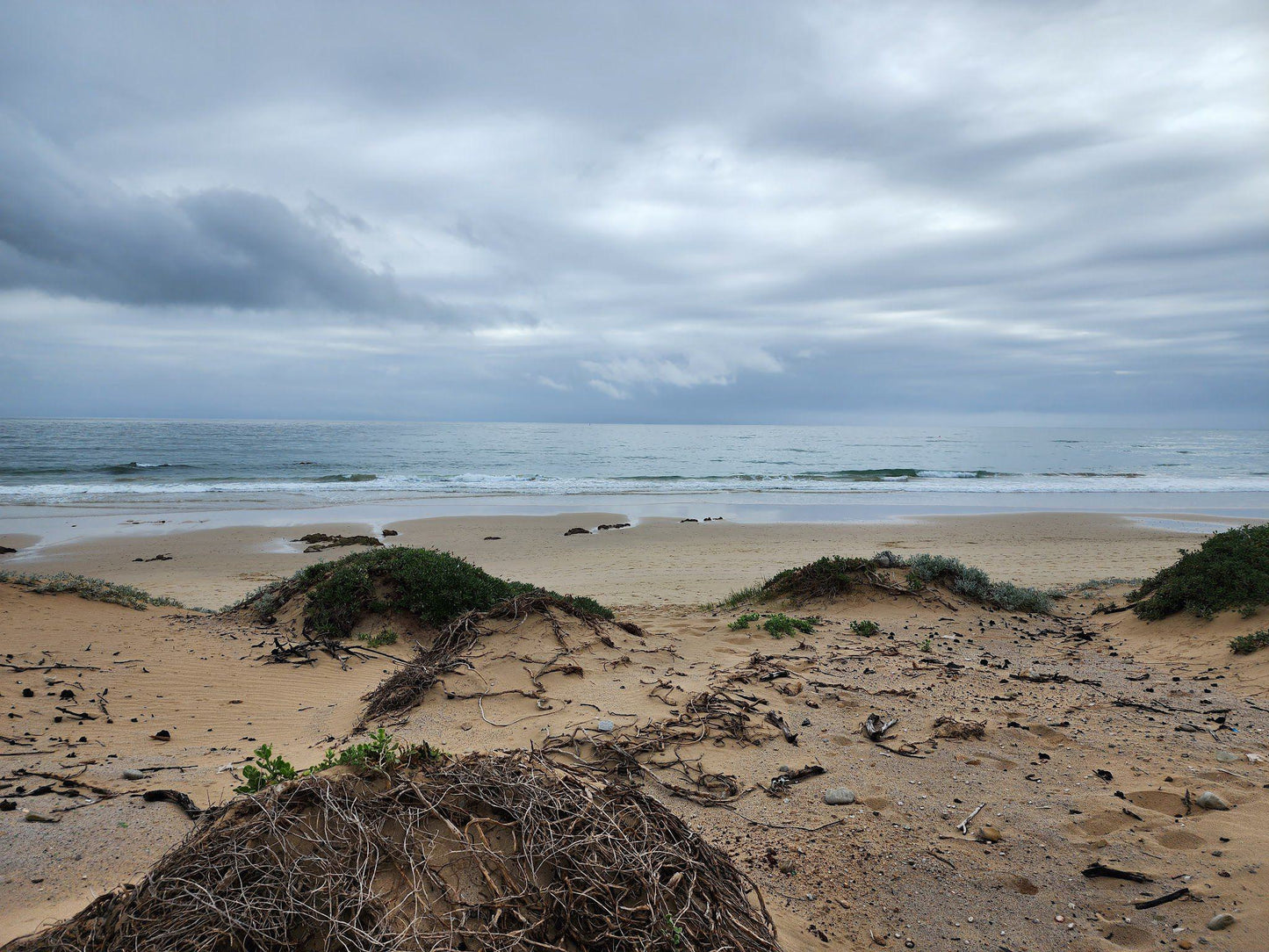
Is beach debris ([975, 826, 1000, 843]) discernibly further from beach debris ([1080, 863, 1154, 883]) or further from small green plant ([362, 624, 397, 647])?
small green plant ([362, 624, 397, 647])

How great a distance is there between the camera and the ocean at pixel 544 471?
3028 centimetres

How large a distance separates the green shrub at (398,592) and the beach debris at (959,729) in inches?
153

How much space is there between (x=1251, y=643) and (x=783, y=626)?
4.50 metres

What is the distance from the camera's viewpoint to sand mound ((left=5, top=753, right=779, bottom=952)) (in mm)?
2221

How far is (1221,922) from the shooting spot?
2.76m

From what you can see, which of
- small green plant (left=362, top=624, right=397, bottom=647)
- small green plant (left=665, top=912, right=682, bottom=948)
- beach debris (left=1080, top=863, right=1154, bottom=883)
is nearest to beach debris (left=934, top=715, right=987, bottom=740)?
beach debris (left=1080, top=863, right=1154, bottom=883)

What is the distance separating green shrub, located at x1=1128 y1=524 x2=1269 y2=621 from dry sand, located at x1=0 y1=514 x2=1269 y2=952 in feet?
0.78

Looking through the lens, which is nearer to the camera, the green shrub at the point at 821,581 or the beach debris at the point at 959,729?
the beach debris at the point at 959,729

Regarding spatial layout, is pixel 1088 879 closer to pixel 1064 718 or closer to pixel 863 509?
pixel 1064 718

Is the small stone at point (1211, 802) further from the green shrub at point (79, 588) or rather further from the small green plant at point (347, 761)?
the green shrub at point (79, 588)

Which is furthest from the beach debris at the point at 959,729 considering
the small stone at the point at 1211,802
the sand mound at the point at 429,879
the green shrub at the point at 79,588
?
the green shrub at the point at 79,588

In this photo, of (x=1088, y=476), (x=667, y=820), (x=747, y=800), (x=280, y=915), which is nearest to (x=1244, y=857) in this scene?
(x=747, y=800)

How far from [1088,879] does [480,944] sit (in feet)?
A: 9.67

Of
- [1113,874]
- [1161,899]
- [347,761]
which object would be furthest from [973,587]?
[347,761]
